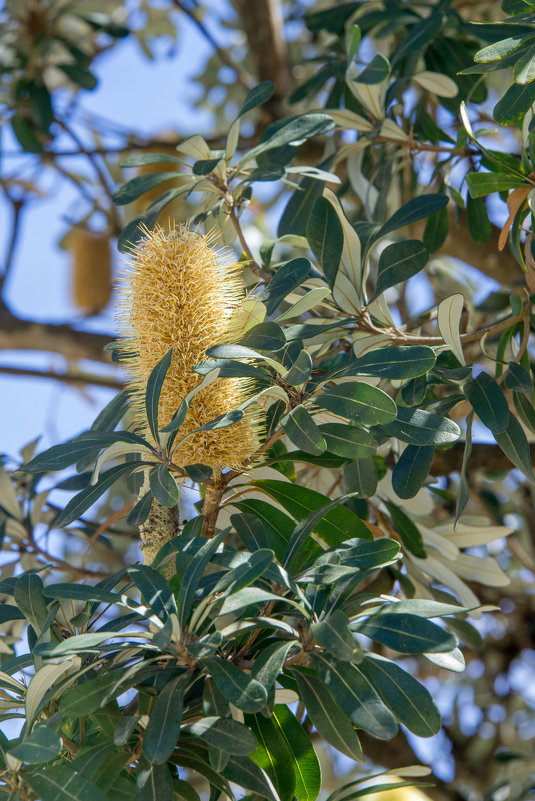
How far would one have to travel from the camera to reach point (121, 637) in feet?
2.07

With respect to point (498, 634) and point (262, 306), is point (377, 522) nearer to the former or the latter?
point (262, 306)

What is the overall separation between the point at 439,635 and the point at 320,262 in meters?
0.43

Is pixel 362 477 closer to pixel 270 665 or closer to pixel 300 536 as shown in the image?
pixel 300 536

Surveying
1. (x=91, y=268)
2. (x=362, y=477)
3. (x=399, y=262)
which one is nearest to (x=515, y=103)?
(x=399, y=262)

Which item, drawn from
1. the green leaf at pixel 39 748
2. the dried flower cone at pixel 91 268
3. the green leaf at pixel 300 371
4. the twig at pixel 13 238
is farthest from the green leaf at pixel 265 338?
the dried flower cone at pixel 91 268

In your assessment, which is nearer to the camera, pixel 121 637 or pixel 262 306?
pixel 121 637

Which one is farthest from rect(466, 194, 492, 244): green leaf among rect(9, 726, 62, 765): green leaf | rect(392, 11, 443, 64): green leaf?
rect(9, 726, 62, 765): green leaf

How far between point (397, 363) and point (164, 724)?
0.35m

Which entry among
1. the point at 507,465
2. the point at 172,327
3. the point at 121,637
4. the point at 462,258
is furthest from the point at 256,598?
the point at 462,258

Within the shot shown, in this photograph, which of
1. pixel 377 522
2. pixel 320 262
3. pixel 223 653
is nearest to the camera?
pixel 223 653

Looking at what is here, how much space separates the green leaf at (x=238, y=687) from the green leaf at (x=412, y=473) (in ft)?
0.91

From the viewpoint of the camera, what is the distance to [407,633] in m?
0.62

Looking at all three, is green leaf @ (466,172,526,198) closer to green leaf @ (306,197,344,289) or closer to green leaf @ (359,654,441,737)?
green leaf @ (306,197,344,289)

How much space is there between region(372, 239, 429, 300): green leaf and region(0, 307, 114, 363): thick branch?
1.04 m
